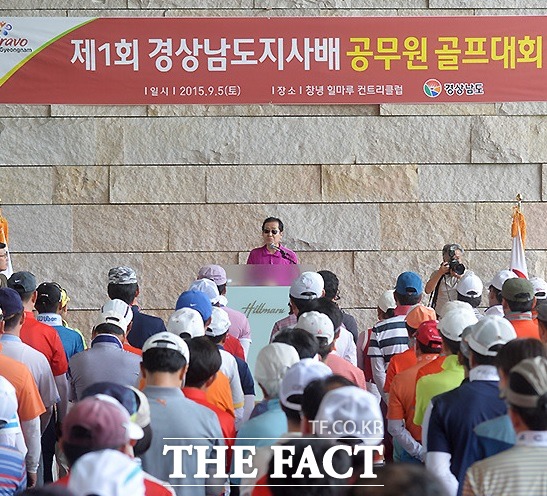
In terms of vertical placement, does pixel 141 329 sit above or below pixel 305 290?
below

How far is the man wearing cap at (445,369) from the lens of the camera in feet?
14.3

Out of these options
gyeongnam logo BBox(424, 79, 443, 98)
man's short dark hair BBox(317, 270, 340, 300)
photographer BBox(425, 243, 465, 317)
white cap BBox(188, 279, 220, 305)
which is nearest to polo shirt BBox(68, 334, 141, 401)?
white cap BBox(188, 279, 220, 305)

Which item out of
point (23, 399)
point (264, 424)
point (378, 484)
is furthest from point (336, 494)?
point (23, 399)

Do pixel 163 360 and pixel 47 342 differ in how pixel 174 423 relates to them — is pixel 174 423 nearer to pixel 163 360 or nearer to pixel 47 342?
pixel 163 360

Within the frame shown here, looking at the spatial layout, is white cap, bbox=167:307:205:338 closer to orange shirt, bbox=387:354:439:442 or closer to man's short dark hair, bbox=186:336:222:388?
man's short dark hair, bbox=186:336:222:388

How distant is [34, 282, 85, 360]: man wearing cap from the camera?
5859 millimetres

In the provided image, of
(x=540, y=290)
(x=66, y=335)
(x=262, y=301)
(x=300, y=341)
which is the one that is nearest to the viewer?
(x=300, y=341)

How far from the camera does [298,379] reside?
3.33 metres

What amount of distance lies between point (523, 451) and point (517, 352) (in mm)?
536

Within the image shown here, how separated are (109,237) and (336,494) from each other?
7.23m

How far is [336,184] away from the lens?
9453 mm

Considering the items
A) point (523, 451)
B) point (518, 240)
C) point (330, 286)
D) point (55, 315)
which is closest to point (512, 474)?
point (523, 451)

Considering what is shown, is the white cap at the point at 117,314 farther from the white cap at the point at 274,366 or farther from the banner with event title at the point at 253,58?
the banner with event title at the point at 253,58

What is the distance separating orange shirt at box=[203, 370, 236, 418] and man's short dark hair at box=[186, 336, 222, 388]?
35 cm
